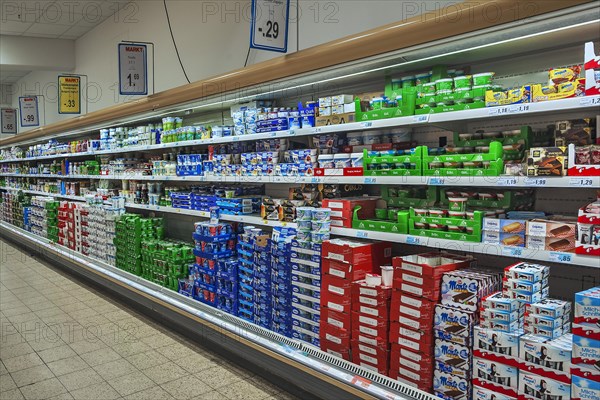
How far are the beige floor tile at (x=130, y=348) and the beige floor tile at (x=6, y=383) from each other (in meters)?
0.77

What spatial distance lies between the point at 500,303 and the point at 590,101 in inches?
37.0

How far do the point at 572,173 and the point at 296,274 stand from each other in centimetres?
178

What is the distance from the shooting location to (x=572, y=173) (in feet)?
6.67

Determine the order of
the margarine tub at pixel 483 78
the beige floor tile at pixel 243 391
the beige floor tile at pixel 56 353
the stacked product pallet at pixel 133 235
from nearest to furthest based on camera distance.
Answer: the margarine tub at pixel 483 78, the beige floor tile at pixel 243 391, the beige floor tile at pixel 56 353, the stacked product pallet at pixel 133 235

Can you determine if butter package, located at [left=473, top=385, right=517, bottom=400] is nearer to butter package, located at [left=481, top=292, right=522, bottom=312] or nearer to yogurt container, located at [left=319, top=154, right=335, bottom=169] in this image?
butter package, located at [left=481, top=292, right=522, bottom=312]

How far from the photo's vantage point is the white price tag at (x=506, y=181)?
2238 mm

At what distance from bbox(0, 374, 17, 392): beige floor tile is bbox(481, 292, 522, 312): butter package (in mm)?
3255

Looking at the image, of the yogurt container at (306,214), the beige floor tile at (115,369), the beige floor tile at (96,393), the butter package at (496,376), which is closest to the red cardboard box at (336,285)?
the yogurt container at (306,214)

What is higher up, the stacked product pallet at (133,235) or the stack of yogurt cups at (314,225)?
the stack of yogurt cups at (314,225)

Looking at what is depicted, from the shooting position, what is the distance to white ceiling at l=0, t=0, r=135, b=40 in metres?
7.16

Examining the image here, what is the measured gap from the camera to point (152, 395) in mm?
3201

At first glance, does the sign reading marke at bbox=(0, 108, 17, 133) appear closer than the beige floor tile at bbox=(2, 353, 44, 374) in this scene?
No

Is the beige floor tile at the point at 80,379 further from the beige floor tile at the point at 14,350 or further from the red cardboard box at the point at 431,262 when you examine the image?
the red cardboard box at the point at 431,262

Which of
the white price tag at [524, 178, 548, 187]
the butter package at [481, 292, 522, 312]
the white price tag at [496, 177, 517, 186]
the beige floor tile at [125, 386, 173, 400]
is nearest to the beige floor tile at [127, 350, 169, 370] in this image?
the beige floor tile at [125, 386, 173, 400]
